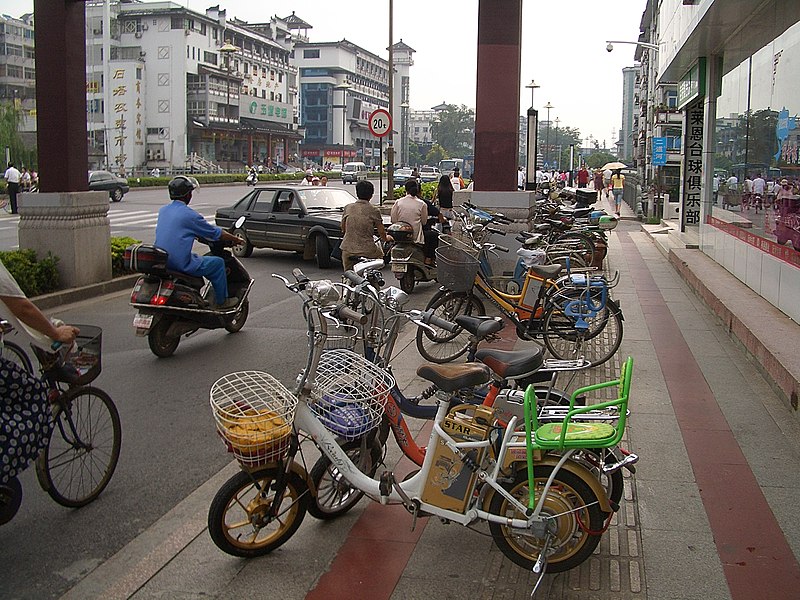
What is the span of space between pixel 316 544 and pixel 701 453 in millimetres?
2758

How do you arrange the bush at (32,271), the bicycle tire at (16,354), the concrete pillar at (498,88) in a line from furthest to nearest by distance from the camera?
the concrete pillar at (498,88), the bush at (32,271), the bicycle tire at (16,354)

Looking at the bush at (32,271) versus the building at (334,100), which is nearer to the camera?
the bush at (32,271)

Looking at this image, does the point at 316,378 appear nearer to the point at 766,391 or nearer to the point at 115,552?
the point at 115,552

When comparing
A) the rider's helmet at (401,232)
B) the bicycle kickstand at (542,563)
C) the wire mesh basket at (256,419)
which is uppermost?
the rider's helmet at (401,232)

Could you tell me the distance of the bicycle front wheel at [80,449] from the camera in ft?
15.6

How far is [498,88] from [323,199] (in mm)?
5620

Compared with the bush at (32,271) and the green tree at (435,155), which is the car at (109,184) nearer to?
the bush at (32,271)

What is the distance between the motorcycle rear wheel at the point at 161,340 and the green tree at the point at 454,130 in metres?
137

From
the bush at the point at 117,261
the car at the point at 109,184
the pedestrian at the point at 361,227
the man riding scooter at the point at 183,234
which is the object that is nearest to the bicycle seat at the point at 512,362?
the man riding scooter at the point at 183,234

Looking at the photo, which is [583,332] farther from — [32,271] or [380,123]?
[380,123]

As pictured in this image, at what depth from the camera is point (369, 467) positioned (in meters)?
4.55

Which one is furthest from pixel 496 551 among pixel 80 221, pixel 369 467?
pixel 80 221

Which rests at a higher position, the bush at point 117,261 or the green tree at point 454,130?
the green tree at point 454,130

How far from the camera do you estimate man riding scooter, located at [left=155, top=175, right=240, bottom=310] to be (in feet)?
29.3
